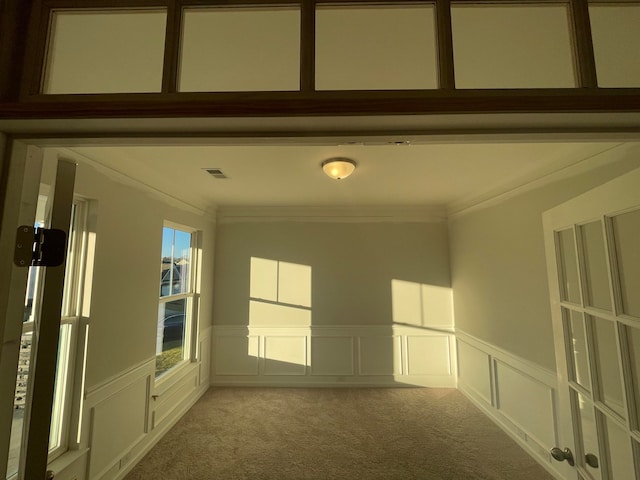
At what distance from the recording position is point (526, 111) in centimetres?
58

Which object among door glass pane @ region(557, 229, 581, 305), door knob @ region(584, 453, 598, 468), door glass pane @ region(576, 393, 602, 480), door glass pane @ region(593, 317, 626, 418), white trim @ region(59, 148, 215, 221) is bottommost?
door knob @ region(584, 453, 598, 468)

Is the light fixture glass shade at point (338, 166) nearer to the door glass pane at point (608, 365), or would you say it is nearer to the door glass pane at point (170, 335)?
the door glass pane at point (608, 365)

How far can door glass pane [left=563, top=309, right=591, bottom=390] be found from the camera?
1114mm

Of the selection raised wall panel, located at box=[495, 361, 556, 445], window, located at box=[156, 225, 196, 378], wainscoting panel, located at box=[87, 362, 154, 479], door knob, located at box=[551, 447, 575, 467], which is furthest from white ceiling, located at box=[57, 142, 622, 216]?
raised wall panel, located at box=[495, 361, 556, 445]

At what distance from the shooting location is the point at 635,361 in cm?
90

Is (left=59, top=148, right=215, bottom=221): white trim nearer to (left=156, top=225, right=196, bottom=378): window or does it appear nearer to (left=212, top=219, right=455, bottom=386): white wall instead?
(left=156, top=225, right=196, bottom=378): window

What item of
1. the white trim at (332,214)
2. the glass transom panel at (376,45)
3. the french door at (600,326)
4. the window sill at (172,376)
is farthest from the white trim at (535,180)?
the window sill at (172,376)

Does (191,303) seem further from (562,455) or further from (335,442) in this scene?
(562,455)

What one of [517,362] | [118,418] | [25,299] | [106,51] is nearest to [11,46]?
[106,51]

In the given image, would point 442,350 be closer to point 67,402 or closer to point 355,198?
point 355,198

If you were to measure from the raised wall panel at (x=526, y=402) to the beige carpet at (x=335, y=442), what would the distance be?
0.74 feet

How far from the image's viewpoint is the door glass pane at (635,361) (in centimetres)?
89

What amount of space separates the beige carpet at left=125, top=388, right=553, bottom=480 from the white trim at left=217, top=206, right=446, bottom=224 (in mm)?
2343

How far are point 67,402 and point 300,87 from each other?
94.0 inches
